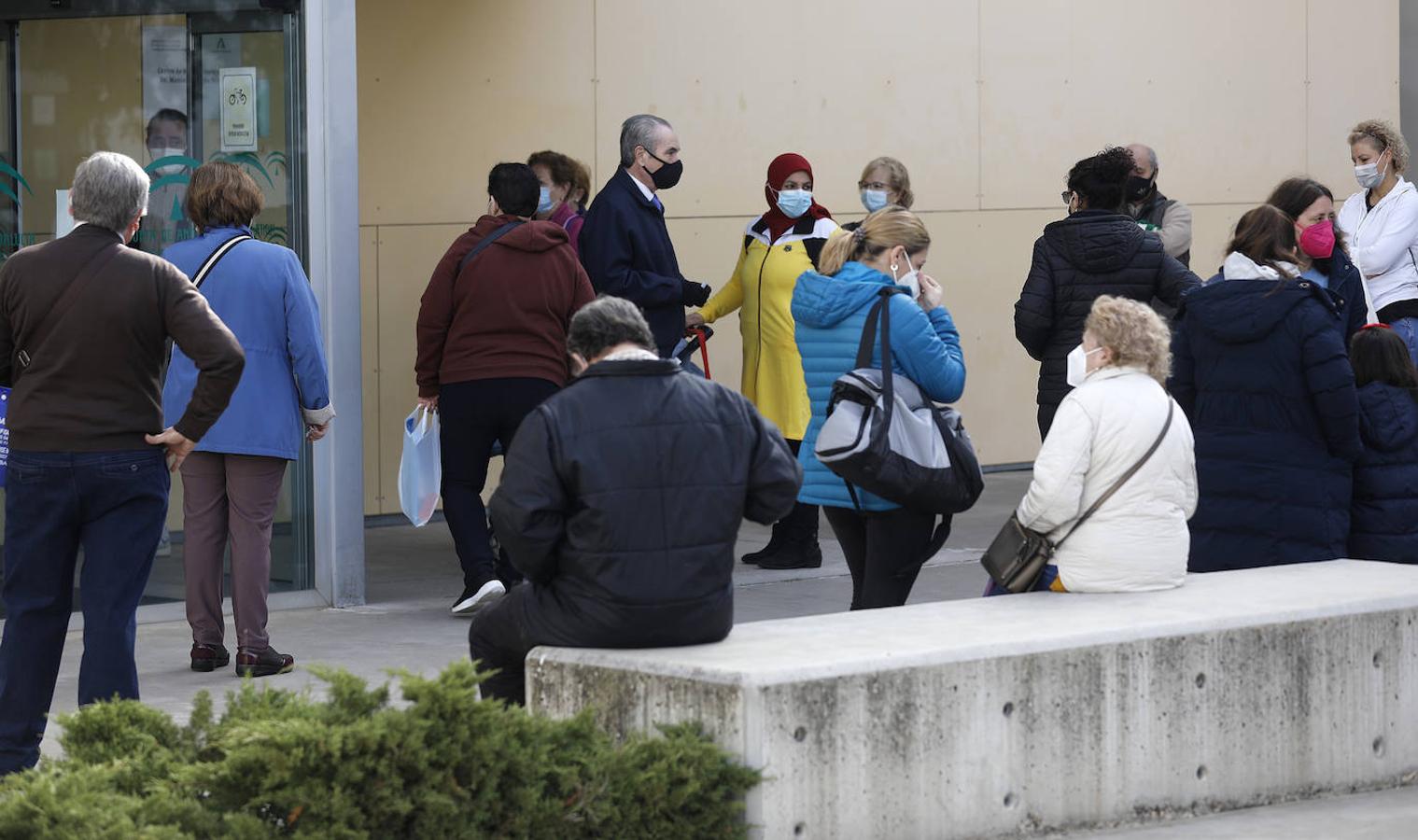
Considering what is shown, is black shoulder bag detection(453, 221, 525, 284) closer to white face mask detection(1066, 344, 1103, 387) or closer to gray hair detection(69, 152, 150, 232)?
gray hair detection(69, 152, 150, 232)

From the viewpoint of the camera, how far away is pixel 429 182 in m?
11.2

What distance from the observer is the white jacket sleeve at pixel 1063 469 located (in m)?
5.77

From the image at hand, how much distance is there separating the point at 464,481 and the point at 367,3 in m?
3.83

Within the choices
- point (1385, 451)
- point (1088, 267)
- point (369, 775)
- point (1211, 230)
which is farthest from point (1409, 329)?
point (369, 775)

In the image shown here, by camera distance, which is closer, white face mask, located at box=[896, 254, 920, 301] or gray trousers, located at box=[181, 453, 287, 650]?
white face mask, located at box=[896, 254, 920, 301]

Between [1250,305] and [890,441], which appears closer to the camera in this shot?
[890,441]

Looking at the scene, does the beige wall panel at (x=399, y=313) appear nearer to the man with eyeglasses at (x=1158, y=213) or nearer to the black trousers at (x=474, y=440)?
the black trousers at (x=474, y=440)

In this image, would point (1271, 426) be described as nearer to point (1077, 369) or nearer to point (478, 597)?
point (1077, 369)

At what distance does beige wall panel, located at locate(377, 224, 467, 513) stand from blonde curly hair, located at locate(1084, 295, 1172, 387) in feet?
19.1

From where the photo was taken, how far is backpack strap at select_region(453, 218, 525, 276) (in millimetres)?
8258

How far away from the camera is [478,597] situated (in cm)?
833

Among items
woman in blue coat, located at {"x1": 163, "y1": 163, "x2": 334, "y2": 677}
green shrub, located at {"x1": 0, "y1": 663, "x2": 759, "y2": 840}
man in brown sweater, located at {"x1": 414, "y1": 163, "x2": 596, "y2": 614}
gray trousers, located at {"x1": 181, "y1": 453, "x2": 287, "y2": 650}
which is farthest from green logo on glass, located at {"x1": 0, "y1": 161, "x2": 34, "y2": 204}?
green shrub, located at {"x1": 0, "y1": 663, "x2": 759, "y2": 840}

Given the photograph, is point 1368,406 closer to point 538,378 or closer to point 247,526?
point 538,378

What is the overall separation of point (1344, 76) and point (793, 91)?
14.4 ft
